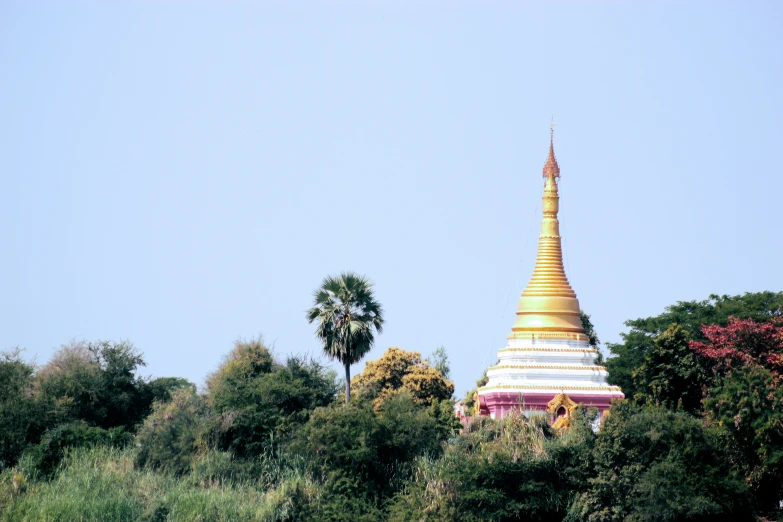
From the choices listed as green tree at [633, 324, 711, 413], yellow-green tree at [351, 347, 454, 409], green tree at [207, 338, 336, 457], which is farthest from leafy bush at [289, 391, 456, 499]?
yellow-green tree at [351, 347, 454, 409]

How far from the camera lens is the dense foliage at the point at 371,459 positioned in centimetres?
3653

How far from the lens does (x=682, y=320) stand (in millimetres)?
58844

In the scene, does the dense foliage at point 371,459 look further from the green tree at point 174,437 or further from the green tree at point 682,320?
the green tree at point 682,320

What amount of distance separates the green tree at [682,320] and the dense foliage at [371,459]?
993 cm

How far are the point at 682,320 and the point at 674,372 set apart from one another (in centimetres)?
829

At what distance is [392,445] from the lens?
38812 mm

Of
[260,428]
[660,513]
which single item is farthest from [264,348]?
[660,513]

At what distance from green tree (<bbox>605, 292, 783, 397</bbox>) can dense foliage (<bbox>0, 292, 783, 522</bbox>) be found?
32.6 feet

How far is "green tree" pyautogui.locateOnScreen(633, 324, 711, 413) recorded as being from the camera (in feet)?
166

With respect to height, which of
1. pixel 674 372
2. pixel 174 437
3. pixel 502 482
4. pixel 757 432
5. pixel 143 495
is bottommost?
pixel 143 495

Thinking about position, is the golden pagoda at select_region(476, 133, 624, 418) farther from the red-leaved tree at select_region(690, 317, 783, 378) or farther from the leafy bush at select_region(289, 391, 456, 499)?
the leafy bush at select_region(289, 391, 456, 499)

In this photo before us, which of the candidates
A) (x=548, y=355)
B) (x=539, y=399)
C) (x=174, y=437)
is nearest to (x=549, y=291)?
(x=548, y=355)

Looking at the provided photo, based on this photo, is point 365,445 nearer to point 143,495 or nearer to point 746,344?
point 143,495

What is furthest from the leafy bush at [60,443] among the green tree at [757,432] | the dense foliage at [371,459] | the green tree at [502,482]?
the green tree at [757,432]
